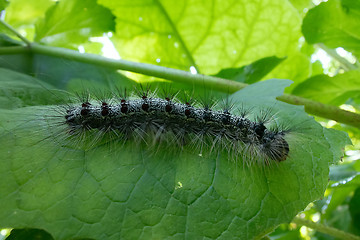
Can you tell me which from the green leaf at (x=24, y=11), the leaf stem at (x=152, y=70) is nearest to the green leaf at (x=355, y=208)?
the leaf stem at (x=152, y=70)

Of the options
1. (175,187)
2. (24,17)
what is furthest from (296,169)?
(24,17)

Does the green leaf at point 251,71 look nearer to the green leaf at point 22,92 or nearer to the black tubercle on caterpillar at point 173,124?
the black tubercle on caterpillar at point 173,124

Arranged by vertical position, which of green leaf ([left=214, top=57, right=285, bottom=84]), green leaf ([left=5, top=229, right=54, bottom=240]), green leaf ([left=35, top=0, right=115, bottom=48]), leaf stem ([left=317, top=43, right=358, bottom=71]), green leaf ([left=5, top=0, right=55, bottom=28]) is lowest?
green leaf ([left=5, top=229, right=54, bottom=240])

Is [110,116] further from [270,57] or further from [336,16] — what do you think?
[336,16]

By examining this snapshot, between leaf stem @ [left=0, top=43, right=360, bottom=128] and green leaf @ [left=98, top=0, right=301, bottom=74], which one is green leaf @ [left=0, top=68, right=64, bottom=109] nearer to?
leaf stem @ [left=0, top=43, right=360, bottom=128]

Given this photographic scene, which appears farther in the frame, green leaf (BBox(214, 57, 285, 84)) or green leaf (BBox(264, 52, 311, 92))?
green leaf (BBox(264, 52, 311, 92))

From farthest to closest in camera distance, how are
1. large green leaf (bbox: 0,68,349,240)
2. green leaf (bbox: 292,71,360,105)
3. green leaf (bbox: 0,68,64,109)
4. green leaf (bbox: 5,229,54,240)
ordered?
green leaf (bbox: 292,71,360,105) → green leaf (bbox: 0,68,64,109) → green leaf (bbox: 5,229,54,240) → large green leaf (bbox: 0,68,349,240)

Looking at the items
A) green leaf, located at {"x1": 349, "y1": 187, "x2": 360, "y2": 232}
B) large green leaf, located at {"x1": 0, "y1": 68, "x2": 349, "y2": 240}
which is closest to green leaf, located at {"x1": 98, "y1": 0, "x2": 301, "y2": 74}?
large green leaf, located at {"x1": 0, "y1": 68, "x2": 349, "y2": 240}
